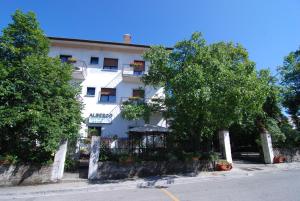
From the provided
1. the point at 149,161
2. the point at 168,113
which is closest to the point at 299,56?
the point at 168,113

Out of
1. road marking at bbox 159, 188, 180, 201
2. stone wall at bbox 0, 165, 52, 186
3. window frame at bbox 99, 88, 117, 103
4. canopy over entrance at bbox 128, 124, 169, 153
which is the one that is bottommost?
road marking at bbox 159, 188, 180, 201

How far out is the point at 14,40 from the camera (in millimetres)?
11992

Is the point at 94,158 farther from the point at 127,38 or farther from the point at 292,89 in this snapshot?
the point at 292,89

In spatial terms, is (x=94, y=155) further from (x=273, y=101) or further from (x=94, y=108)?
(x=273, y=101)

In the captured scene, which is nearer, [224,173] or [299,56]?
[224,173]

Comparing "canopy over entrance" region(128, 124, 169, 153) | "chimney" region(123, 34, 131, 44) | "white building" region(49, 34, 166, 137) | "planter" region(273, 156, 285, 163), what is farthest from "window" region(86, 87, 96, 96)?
"planter" region(273, 156, 285, 163)

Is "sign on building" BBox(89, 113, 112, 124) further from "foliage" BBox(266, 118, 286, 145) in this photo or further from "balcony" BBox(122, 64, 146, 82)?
Answer: "foliage" BBox(266, 118, 286, 145)

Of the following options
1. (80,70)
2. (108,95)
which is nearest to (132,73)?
(108,95)

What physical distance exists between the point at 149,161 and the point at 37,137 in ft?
20.6

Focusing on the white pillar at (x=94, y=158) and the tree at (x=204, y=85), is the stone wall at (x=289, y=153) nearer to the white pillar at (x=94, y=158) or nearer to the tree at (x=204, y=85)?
the tree at (x=204, y=85)

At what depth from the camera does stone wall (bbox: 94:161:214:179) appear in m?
11.8

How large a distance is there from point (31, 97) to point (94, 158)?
15.2 feet

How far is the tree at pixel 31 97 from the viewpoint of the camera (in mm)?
10453

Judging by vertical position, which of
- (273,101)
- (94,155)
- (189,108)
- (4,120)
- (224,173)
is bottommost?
(224,173)
